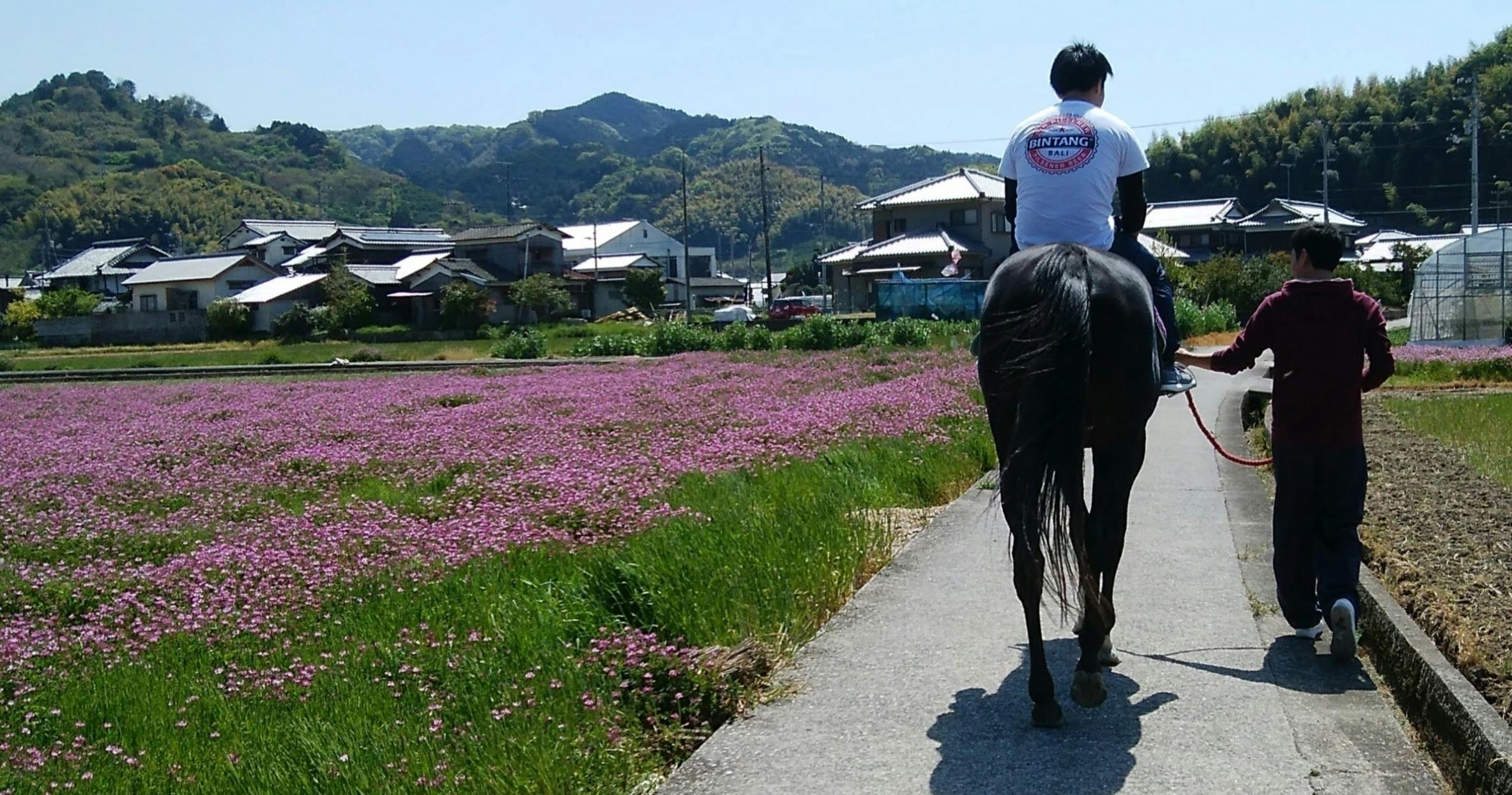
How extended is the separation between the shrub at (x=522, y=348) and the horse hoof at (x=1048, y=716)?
35439mm

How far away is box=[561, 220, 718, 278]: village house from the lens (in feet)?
318

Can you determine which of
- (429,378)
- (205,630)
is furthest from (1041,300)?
(429,378)

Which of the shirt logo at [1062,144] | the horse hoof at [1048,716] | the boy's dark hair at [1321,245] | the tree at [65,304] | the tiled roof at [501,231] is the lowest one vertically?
the horse hoof at [1048,716]

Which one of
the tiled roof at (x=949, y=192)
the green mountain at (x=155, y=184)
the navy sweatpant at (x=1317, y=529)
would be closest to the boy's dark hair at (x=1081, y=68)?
the navy sweatpant at (x=1317, y=529)

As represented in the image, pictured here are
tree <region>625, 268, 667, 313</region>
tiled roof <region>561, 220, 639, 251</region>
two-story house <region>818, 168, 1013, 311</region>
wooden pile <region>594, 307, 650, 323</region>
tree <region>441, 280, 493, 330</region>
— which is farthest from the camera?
tiled roof <region>561, 220, 639, 251</region>

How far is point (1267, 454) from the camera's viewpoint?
39.1 feet

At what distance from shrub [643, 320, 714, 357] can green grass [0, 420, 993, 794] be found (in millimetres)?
33350

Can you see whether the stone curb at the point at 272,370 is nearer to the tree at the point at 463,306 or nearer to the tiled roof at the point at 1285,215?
the tree at the point at 463,306

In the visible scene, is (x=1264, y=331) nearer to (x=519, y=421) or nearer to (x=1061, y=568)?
(x=1061, y=568)

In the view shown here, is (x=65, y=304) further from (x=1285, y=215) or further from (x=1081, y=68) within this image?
(x=1081, y=68)

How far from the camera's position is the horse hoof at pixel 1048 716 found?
4430mm

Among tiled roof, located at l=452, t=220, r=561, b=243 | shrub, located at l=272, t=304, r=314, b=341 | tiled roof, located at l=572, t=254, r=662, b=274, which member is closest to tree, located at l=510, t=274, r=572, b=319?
tiled roof, located at l=452, t=220, r=561, b=243

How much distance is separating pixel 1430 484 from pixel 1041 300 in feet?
18.9

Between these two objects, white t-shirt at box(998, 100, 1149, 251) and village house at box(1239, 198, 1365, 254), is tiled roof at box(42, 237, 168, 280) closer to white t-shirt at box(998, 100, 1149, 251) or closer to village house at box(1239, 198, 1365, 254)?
village house at box(1239, 198, 1365, 254)
